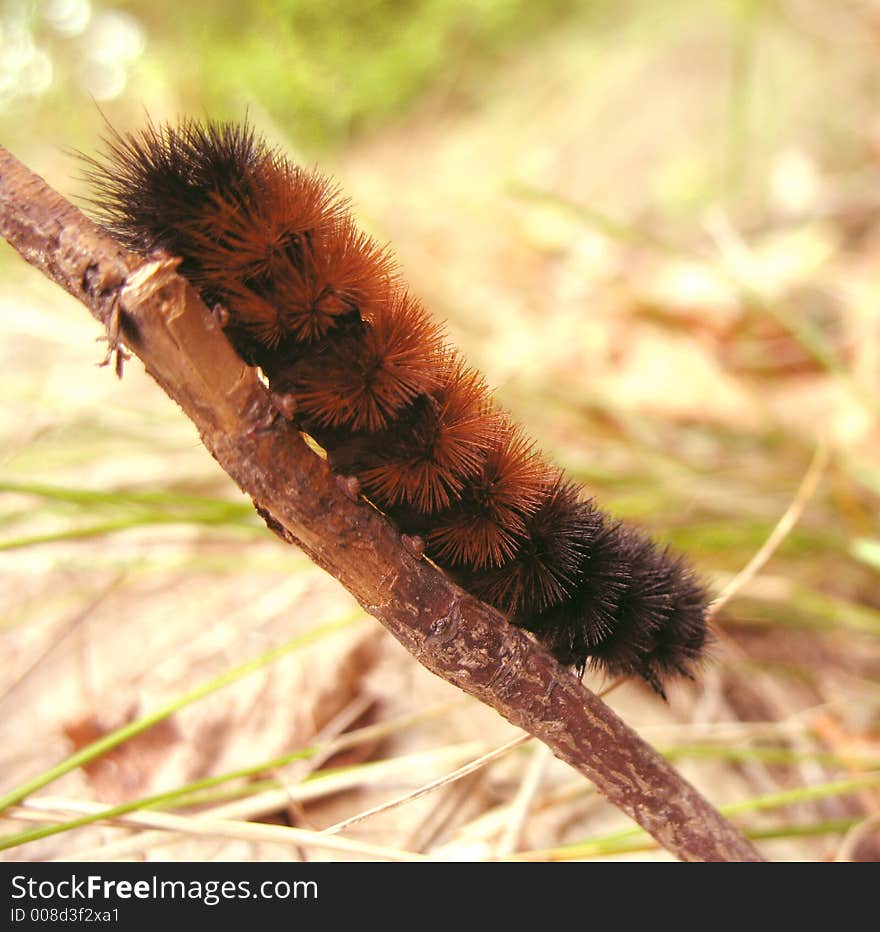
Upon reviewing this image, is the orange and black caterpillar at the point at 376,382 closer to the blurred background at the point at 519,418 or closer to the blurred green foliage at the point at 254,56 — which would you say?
the blurred background at the point at 519,418

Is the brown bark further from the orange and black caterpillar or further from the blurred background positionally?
the blurred background

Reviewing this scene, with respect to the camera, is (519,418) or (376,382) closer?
(376,382)

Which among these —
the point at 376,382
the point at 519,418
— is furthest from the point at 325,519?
the point at 519,418

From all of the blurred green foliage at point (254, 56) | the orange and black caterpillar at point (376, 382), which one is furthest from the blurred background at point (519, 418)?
the orange and black caterpillar at point (376, 382)

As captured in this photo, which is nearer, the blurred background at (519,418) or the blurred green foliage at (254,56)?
the blurred background at (519,418)

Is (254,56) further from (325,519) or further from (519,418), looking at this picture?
(325,519)

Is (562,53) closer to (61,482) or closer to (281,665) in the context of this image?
(61,482)
